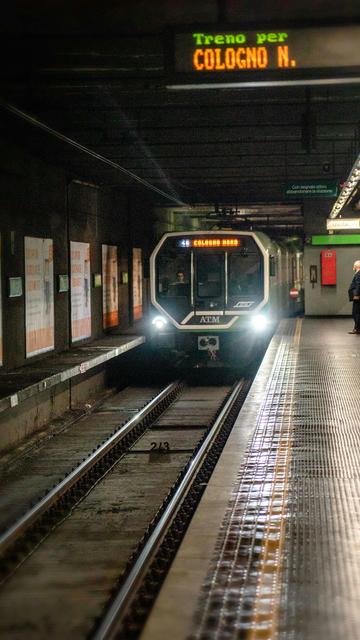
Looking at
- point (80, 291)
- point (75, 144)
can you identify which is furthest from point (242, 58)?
point (80, 291)

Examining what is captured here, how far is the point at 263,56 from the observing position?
6.34 m

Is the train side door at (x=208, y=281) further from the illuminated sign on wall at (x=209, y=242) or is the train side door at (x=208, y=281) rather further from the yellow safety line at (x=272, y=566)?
the yellow safety line at (x=272, y=566)

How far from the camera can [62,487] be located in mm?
9109

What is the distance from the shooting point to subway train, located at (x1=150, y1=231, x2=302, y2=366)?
17766 millimetres

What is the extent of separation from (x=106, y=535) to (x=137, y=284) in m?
15.6

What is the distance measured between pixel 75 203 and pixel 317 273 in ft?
34.5

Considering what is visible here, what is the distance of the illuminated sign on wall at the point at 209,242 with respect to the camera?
704 inches

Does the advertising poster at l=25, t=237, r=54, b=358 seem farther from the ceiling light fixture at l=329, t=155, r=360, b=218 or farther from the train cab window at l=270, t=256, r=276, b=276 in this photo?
the train cab window at l=270, t=256, r=276, b=276

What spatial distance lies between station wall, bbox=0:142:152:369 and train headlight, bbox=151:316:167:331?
1125mm

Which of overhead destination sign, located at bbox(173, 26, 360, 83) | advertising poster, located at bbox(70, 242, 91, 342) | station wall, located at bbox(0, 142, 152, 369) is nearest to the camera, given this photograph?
overhead destination sign, located at bbox(173, 26, 360, 83)

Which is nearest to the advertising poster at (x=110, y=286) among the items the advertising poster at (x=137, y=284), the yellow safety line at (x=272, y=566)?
the advertising poster at (x=137, y=284)

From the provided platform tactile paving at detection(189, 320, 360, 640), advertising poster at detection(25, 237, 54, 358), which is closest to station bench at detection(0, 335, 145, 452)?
advertising poster at detection(25, 237, 54, 358)

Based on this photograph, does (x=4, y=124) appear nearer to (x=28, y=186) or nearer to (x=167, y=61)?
(x=28, y=186)

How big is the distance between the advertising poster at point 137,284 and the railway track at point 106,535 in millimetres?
9687
